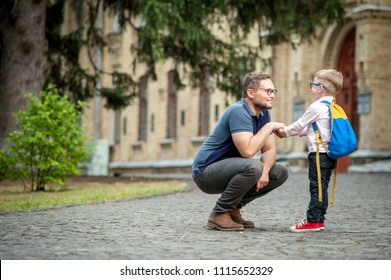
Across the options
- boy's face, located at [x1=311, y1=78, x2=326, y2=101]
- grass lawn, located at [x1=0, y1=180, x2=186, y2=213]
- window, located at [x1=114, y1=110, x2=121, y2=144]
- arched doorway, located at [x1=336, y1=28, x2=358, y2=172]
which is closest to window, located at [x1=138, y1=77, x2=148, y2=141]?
window, located at [x1=114, y1=110, x2=121, y2=144]

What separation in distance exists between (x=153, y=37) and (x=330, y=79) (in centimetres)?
1282

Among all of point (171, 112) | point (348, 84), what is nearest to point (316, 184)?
point (348, 84)

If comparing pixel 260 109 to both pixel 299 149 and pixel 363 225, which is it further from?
pixel 299 149

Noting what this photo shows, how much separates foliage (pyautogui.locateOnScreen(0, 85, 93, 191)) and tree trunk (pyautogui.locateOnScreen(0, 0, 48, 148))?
341 cm

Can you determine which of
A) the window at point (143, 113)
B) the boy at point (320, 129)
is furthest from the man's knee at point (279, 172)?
the window at point (143, 113)

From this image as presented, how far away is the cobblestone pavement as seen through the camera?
8258 millimetres

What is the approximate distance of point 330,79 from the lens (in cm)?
1027

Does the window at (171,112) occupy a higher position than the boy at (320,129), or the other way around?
the window at (171,112)

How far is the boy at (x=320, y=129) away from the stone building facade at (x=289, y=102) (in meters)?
15.6

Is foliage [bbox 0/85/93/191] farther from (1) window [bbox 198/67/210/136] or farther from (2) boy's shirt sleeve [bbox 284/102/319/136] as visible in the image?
(1) window [bbox 198/67/210/136]

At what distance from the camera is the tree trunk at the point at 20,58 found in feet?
77.2

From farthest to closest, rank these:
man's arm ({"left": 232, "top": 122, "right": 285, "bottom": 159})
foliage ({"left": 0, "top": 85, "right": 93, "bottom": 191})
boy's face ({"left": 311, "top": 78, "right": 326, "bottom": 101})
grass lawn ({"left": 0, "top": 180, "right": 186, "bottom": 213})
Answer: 1. foliage ({"left": 0, "top": 85, "right": 93, "bottom": 191})
2. grass lawn ({"left": 0, "top": 180, "right": 186, "bottom": 213})
3. boy's face ({"left": 311, "top": 78, "right": 326, "bottom": 101})
4. man's arm ({"left": 232, "top": 122, "right": 285, "bottom": 159})

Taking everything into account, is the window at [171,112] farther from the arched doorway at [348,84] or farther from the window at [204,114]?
the arched doorway at [348,84]
